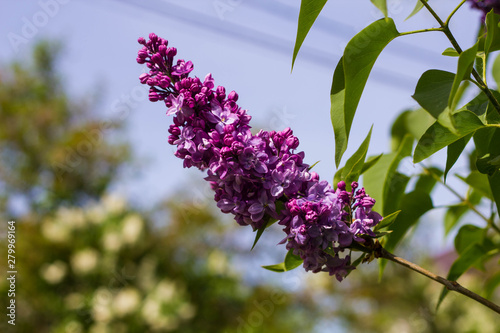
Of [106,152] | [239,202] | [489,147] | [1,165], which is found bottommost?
[1,165]

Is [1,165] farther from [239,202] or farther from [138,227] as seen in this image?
[239,202]

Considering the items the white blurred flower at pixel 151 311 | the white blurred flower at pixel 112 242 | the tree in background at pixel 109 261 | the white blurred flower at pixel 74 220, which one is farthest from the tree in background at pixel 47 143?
the white blurred flower at pixel 151 311

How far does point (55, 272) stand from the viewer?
4.25 metres

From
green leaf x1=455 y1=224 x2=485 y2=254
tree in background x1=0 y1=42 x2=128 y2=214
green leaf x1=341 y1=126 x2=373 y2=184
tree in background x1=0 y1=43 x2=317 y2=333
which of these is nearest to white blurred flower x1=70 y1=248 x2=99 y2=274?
tree in background x1=0 y1=43 x2=317 y2=333

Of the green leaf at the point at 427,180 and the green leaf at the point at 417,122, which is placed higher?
the green leaf at the point at 417,122

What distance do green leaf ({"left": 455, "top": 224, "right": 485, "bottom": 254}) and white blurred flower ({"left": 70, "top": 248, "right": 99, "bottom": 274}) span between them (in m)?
3.68

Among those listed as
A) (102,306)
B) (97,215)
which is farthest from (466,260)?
(97,215)

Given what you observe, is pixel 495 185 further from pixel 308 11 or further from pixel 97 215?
pixel 97 215

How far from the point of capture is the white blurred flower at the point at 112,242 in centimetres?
412

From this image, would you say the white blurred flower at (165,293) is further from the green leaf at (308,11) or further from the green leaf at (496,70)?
the green leaf at (308,11)

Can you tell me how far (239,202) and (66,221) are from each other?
13.6 feet

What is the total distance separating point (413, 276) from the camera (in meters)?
5.47

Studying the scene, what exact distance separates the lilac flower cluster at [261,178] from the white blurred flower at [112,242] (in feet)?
12.2

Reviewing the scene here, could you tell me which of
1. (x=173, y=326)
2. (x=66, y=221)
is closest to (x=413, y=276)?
(x=173, y=326)
